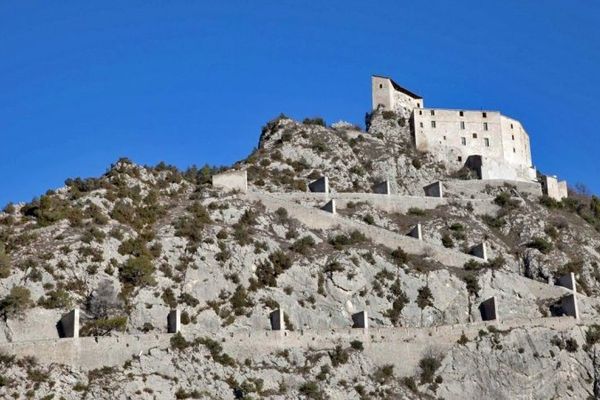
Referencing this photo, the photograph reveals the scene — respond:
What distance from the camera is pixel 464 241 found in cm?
7381

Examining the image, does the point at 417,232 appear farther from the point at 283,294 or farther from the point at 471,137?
the point at 471,137

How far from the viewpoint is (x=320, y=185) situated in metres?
76.7

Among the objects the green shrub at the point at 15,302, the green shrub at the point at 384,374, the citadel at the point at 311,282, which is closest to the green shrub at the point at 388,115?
the citadel at the point at 311,282

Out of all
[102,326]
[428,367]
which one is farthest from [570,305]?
[102,326]

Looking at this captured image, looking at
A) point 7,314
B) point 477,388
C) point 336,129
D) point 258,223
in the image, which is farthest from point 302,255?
point 336,129

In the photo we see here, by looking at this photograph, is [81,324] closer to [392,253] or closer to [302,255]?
[302,255]

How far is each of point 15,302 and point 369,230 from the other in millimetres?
23411

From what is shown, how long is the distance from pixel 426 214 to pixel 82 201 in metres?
23.7

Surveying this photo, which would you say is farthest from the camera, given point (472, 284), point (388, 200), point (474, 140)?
point (474, 140)

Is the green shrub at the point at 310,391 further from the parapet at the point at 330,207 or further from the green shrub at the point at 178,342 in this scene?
the parapet at the point at 330,207

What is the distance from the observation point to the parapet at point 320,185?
76250 mm

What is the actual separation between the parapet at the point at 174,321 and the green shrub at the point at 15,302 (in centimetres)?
688

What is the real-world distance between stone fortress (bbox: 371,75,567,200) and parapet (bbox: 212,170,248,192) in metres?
21.5

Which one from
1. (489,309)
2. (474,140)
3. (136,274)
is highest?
(474,140)
